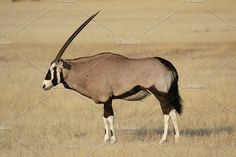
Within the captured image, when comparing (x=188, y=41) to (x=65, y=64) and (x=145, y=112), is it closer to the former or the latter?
(x=145, y=112)

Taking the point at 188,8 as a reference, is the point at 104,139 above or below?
above

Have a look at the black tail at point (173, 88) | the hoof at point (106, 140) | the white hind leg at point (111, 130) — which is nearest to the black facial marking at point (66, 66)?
the white hind leg at point (111, 130)

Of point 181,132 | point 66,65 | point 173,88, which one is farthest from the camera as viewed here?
point 181,132

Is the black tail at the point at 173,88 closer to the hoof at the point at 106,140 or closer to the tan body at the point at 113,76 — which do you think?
the tan body at the point at 113,76

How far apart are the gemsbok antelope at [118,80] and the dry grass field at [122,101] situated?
0.46 metres

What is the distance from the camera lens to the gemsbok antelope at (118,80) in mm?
11680

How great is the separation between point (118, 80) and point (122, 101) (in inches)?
147

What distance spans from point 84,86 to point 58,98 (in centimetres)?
369

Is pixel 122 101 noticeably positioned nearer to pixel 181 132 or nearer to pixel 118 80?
pixel 181 132

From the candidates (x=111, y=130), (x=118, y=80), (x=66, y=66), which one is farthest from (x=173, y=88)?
(x=66, y=66)

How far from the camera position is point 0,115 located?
561 inches

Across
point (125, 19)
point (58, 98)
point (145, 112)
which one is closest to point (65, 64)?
point (145, 112)

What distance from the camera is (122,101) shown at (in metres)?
15.6

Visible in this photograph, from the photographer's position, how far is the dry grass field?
1141cm
